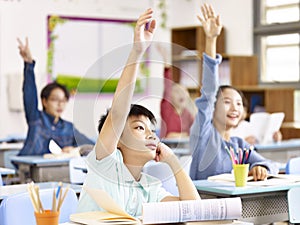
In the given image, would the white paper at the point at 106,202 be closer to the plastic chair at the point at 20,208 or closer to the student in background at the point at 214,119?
the plastic chair at the point at 20,208

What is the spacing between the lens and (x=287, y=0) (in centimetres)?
769

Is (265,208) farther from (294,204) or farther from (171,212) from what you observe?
(171,212)

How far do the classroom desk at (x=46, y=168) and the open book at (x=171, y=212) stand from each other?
2574 millimetres

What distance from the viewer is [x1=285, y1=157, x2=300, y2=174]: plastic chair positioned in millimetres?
4043

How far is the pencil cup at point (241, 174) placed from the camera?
3.36 metres

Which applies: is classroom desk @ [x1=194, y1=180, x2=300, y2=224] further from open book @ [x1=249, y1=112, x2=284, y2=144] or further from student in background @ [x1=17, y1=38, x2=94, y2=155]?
open book @ [x1=249, y1=112, x2=284, y2=144]

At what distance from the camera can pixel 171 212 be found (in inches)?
87.0

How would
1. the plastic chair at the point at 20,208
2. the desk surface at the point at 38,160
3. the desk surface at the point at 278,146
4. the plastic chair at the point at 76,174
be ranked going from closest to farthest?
the plastic chair at the point at 20,208
the plastic chair at the point at 76,174
the desk surface at the point at 38,160
the desk surface at the point at 278,146

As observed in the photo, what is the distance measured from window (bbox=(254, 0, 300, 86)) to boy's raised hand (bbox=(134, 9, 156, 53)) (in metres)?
5.37

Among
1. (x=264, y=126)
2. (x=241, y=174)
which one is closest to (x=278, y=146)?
(x=264, y=126)

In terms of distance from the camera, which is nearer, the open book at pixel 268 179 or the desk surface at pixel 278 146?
the open book at pixel 268 179

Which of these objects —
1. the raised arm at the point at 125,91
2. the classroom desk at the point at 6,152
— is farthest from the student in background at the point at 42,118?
the raised arm at the point at 125,91

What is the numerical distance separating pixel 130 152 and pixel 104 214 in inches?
9.7

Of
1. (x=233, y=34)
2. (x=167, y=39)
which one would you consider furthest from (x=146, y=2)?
(x=233, y=34)
